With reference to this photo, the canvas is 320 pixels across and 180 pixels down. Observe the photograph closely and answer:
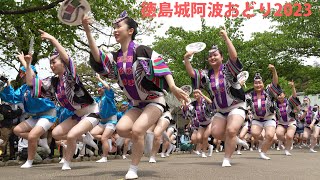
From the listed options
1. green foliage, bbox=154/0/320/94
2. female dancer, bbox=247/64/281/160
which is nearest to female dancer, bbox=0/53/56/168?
female dancer, bbox=247/64/281/160

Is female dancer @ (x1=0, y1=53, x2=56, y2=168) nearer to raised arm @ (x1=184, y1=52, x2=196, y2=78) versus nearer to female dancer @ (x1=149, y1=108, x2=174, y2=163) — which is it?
female dancer @ (x1=149, y1=108, x2=174, y2=163)

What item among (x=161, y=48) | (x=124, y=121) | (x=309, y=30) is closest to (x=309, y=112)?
(x=309, y=30)

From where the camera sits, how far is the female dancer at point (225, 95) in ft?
24.1

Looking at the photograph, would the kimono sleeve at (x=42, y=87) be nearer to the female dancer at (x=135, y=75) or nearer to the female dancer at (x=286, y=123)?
the female dancer at (x=135, y=75)

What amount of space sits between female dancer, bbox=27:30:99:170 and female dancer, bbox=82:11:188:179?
1.40 metres

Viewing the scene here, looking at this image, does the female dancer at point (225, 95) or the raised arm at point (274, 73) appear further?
the raised arm at point (274, 73)

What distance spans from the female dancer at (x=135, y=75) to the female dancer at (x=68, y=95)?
1.40 meters

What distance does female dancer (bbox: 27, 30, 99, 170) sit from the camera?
6934 mm

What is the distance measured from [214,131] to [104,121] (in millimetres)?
4078

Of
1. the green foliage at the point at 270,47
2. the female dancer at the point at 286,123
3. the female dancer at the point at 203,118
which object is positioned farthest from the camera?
the green foliage at the point at 270,47

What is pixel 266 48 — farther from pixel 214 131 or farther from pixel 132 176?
pixel 132 176

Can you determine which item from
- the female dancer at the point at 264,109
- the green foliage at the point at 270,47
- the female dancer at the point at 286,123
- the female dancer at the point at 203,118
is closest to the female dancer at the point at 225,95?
the female dancer at the point at 264,109

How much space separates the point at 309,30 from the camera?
24109 millimetres

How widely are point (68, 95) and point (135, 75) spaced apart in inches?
77.3
